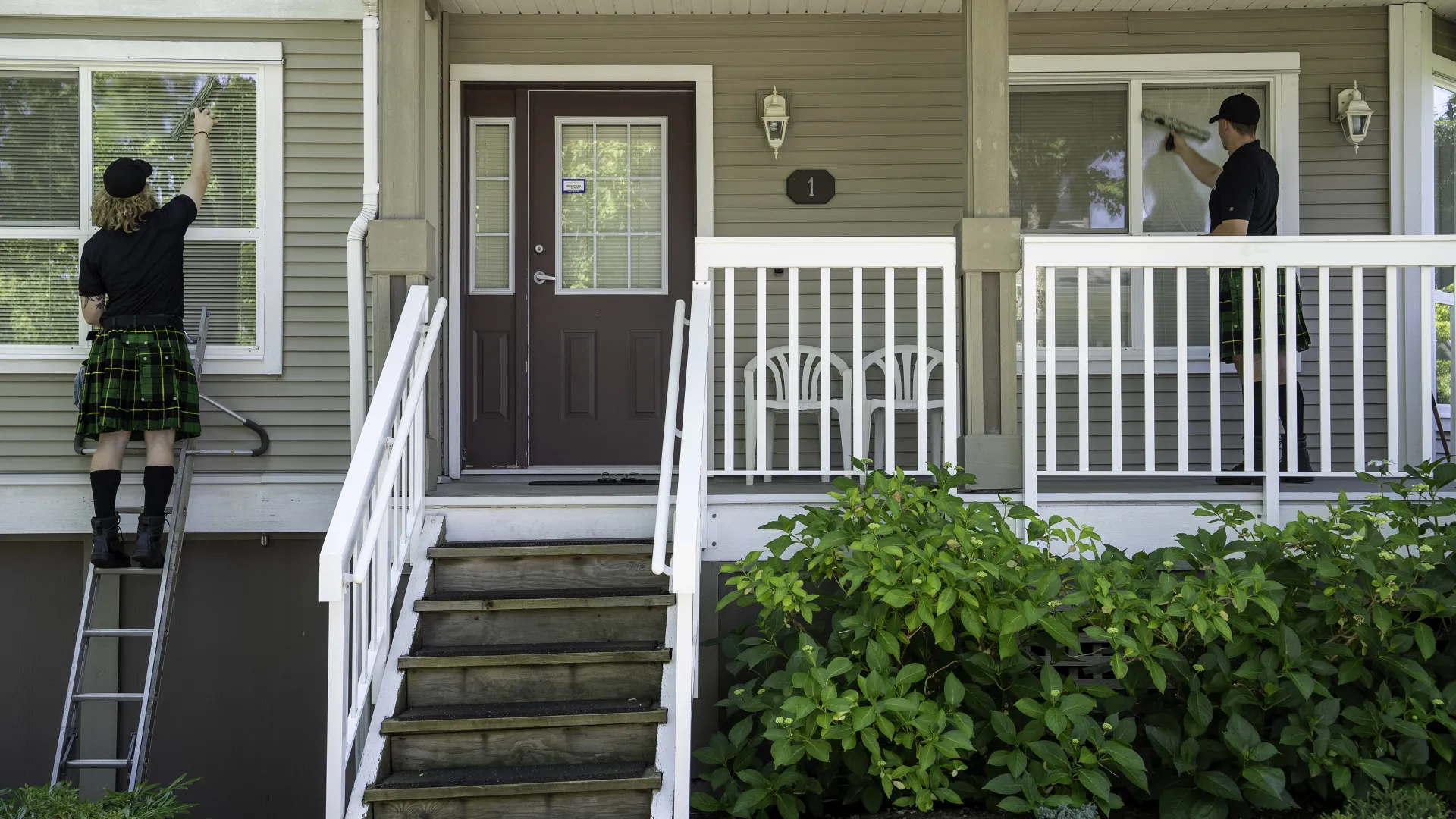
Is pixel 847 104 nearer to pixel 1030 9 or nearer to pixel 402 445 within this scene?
pixel 1030 9

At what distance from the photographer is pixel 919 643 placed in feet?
10.5

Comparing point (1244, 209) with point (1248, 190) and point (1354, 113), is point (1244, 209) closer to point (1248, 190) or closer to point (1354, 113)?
point (1248, 190)

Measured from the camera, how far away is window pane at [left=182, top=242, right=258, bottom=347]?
4816 mm

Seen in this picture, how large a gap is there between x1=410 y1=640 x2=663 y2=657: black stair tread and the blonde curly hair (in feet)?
6.59

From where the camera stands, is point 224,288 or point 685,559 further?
point 224,288

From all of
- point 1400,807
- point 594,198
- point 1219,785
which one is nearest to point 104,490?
point 594,198

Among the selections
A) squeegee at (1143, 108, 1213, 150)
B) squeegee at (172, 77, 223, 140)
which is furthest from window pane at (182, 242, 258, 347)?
squeegee at (1143, 108, 1213, 150)

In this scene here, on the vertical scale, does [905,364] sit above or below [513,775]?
above

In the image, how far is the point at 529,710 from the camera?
3.29 meters

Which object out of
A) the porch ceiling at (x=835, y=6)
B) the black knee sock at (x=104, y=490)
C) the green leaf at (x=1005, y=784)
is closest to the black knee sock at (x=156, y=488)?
the black knee sock at (x=104, y=490)

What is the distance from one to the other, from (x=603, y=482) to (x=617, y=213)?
1.45m

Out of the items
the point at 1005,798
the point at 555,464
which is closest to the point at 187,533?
the point at 555,464

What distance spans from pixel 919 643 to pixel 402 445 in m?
1.67

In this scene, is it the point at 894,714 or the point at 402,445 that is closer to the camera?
the point at 894,714
